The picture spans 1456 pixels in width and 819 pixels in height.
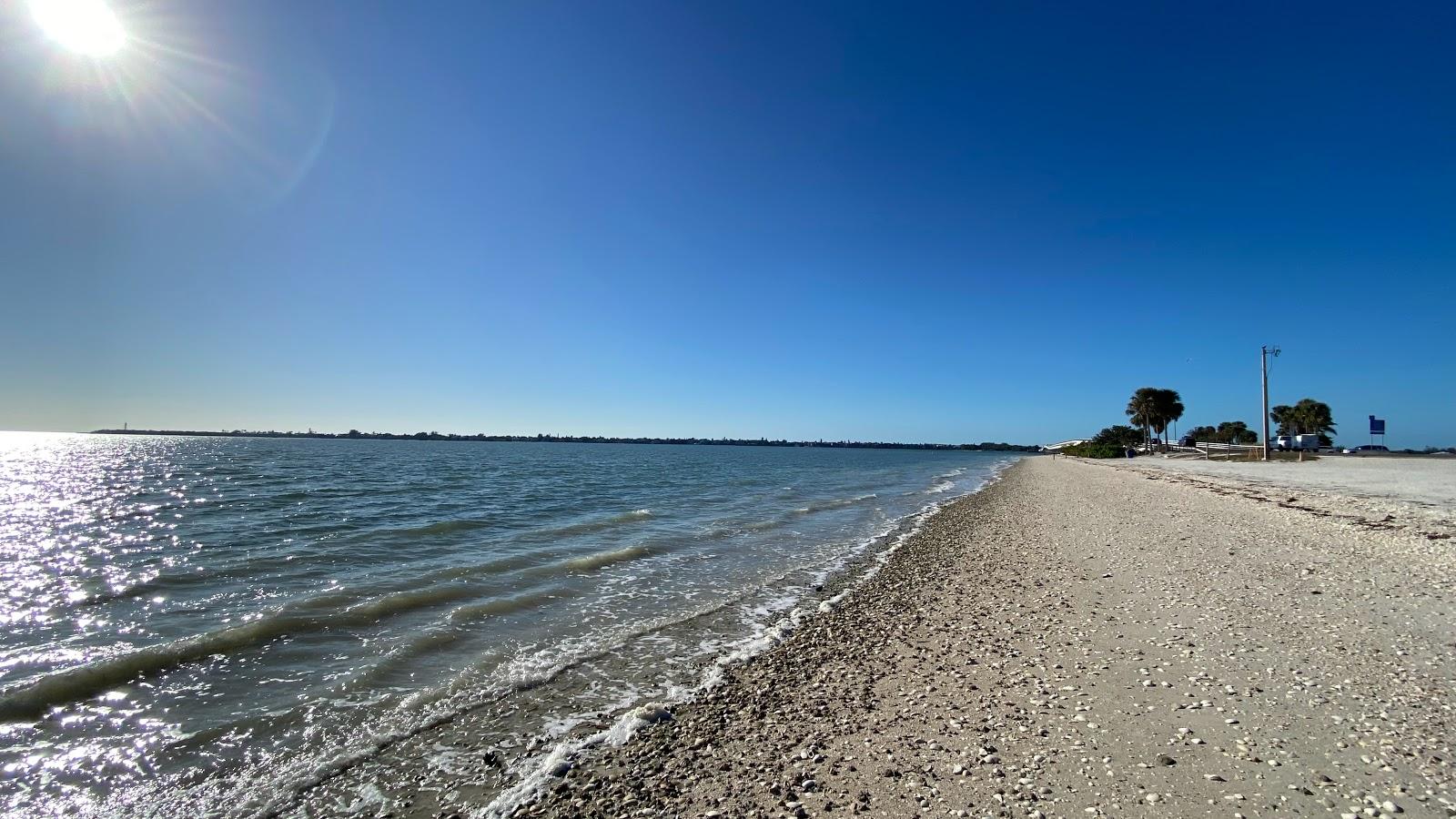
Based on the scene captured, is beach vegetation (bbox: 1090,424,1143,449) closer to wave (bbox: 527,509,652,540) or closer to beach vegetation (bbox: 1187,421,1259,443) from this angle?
beach vegetation (bbox: 1187,421,1259,443)

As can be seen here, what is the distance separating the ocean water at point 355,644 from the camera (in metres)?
5.83

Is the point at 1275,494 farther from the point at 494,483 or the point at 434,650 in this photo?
the point at 494,483

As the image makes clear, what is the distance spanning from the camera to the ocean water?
5832 millimetres

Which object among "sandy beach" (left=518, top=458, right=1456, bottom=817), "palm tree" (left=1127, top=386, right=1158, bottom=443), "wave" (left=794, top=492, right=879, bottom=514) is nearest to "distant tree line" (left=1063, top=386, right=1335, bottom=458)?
"palm tree" (left=1127, top=386, right=1158, bottom=443)

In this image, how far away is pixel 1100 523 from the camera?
20828 mm

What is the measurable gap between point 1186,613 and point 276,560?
20.7 m

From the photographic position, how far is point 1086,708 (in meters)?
6.08

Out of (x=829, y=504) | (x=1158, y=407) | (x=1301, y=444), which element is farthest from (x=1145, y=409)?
(x=829, y=504)

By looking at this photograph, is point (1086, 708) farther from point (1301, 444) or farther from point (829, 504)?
point (1301, 444)

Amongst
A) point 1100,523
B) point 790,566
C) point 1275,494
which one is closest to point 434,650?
point 790,566

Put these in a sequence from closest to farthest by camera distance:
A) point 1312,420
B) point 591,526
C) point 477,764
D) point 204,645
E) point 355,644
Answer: point 477,764 → point 204,645 → point 355,644 → point 591,526 → point 1312,420

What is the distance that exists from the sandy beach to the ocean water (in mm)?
1045

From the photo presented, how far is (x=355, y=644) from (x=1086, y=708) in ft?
34.4

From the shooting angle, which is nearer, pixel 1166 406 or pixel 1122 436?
pixel 1166 406
